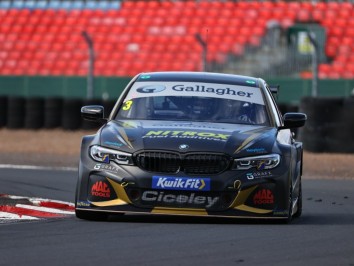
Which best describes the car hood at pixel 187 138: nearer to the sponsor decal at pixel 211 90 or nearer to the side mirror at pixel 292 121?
the side mirror at pixel 292 121

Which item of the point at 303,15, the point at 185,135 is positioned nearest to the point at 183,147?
the point at 185,135

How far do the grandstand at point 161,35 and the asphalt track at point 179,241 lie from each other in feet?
68.8

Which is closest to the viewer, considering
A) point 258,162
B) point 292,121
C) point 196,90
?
point 258,162

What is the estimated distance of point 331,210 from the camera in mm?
11914

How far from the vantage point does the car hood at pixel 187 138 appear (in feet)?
31.6

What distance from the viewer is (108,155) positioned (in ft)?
32.1

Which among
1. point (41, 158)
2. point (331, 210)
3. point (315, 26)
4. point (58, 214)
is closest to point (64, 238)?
point (58, 214)

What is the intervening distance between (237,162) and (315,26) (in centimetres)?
2357

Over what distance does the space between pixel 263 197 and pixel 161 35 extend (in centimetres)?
2526

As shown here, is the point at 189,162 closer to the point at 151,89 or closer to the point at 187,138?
the point at 187,138

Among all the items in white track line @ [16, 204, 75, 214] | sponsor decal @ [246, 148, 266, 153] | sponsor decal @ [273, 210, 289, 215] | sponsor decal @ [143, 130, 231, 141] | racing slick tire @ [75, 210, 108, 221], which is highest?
sponsor decal @ [143, 130, 231, 141]

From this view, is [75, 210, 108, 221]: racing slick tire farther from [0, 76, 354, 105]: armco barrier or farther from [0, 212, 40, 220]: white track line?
[0, 76, 354, 105]: armco barrier

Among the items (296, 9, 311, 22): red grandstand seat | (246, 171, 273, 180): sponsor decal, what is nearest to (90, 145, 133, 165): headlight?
(246, 171, 273, 180): sponsor decal

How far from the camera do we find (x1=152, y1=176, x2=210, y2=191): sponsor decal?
374 inches
